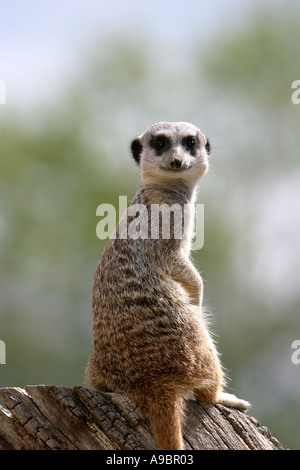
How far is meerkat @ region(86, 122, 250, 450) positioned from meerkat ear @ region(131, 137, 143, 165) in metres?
0.62

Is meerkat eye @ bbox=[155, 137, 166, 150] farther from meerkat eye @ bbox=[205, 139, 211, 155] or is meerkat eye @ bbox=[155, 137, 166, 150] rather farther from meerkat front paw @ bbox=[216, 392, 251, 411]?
meerkat front paw @ bbox=[216, 392, 251, 411]

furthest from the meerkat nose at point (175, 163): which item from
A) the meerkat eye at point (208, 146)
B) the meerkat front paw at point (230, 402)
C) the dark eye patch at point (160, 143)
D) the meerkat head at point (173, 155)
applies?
the meerkat front paw at point (230, 402)

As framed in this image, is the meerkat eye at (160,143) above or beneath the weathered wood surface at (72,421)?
above

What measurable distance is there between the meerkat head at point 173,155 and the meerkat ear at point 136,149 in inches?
4.7

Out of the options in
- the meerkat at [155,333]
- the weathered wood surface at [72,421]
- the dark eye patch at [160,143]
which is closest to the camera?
the weathered wood surface at [72,421]

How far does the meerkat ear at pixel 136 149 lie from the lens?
3.95 metres

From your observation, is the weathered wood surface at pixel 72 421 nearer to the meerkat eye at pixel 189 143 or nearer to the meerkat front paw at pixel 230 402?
the meerkat front paw at pixel 230 402

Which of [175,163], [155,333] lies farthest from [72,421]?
[175,163]

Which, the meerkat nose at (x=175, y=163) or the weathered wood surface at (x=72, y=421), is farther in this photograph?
the meerkat nose at (x=175, y=163)

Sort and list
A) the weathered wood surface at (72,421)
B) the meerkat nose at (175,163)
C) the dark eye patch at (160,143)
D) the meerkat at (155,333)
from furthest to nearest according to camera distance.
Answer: the dark eye patch at (160,143) → the meerkat nose at (175,163) → the meerkat at (155,333) → the weathered wood surface at (72,421)

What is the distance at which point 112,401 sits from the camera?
2814 millimetres

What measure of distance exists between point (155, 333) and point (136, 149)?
1348 millimetres

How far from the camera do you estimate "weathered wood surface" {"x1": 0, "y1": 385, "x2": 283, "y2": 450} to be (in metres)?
2.68
